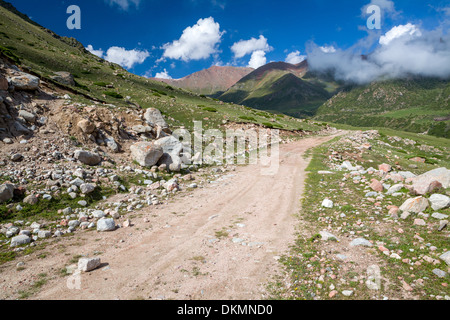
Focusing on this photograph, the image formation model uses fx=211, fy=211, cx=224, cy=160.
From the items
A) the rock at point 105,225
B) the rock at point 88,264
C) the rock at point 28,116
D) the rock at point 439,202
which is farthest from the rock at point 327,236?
the rock at point 28,116

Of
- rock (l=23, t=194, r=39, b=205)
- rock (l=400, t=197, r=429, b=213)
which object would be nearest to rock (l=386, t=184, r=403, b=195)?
rock (l=400, t=197, r=429, b=213)

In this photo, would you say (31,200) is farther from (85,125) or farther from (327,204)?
(327,204)

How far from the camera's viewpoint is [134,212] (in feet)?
37.1

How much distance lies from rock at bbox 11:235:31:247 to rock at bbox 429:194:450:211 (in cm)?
1610

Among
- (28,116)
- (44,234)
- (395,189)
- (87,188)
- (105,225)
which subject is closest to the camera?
(44,234)

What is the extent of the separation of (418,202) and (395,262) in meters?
4.18

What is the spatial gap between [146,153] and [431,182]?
17.5 m

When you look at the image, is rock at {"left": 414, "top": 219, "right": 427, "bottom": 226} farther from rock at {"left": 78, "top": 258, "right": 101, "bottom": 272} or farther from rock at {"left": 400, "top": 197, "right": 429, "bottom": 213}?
rock at {"left": 78, "top": 258, "right": 101, "bottom": 272}

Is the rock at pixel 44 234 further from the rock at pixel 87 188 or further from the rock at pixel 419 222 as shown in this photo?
the rock at pixel 419 222

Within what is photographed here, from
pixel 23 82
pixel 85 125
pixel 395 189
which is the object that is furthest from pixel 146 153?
pixel 395 189

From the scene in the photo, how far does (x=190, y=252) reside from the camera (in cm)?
772

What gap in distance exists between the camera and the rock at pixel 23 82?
646 inches
